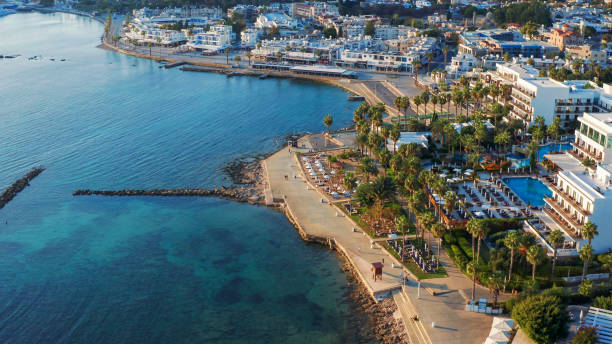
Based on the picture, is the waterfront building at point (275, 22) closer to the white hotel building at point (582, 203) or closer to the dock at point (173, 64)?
the dock at point (173, 64)

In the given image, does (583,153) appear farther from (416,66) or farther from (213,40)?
(213,40)

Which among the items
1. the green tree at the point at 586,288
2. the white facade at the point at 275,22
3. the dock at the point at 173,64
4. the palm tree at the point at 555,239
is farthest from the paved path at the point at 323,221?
the white facade at the point at 275,22

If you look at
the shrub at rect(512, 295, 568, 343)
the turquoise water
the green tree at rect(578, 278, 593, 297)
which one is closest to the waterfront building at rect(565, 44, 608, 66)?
the turquoise water

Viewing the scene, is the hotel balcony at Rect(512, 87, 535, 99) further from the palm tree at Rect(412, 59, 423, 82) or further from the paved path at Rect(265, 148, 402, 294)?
the paved path at Rect(265, 148, 402, 294)

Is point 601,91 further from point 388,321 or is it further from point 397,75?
point 388,321

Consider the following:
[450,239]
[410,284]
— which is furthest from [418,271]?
[450,239]
